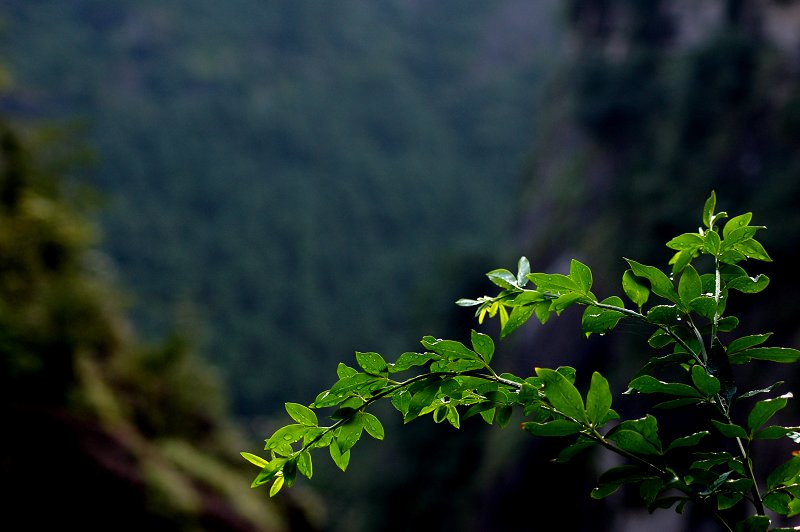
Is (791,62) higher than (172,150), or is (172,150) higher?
(172,150)

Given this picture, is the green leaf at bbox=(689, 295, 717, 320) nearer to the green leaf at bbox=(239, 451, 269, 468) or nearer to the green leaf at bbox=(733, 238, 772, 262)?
the green leaf at bbox=(733, 238, 772, 262)

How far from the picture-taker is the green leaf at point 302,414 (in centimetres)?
109

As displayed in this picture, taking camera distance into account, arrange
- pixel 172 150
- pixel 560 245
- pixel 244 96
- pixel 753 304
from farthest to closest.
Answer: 1. pixel 244 96
2. pixel 172 150
3. pixel 560 245
4. pixel 753 304

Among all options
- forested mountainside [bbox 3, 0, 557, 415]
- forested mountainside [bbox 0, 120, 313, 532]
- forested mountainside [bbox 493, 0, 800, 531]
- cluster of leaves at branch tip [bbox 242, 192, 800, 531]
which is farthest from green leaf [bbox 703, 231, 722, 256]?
forested mountainside [bbox 3, 0, 557, 415]

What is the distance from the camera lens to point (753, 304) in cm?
925

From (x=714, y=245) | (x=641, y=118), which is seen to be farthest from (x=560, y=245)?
(x=714, y=245)

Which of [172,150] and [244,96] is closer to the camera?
[172,150]

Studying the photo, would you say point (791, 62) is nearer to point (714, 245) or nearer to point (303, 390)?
point (714, 245)

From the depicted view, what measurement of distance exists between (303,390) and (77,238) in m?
32.6

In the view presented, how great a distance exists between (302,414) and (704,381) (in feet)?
1.80

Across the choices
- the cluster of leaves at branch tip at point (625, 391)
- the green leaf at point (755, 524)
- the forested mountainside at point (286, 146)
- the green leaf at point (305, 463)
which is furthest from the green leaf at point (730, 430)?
the forested mountainside at point (286, 146)

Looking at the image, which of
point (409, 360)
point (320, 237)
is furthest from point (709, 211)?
point (320, 237)

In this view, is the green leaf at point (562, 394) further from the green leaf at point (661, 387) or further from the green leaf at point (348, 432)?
the green leaf at point (348, 432)

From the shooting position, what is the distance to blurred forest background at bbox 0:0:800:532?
24.5 ft
